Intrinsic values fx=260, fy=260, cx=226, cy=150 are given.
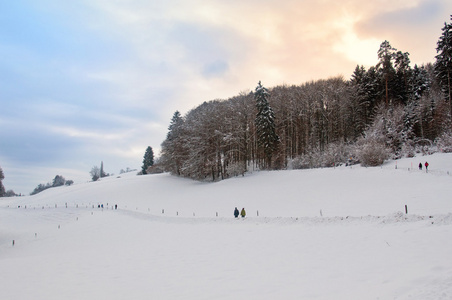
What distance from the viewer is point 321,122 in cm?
5991

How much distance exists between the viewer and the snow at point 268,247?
33.3 ft

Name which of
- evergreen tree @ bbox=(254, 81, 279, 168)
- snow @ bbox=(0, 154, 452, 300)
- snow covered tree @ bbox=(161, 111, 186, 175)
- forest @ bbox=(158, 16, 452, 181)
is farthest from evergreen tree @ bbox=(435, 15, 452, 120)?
snow covered tree @ bbox=(161, 111, 186, 175)

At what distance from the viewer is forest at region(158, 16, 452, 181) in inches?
1886

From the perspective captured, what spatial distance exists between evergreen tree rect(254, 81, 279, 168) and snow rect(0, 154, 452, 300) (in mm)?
15231

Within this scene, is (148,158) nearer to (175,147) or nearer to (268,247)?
(175,147)

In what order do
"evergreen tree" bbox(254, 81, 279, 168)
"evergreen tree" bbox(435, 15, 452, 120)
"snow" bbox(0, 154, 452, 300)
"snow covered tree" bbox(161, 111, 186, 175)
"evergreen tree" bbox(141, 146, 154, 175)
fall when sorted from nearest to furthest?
1. "snow" bbox(0, 154, 452, 300)
2. "evergreen tree" bbox(435, 15, 452, 120)
3. "evergreen tree" bbox(254, 81, 279, 168)
4. "snow covered tree" bbox(161, 111, 186, 175)
5. "evergreen tree" bbox(141, 146, 154, 175)

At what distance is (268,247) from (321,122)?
49253 mm

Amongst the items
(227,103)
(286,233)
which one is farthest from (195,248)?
(227,103)

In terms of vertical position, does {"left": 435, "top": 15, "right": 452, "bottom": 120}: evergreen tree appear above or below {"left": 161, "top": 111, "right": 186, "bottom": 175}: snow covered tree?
above

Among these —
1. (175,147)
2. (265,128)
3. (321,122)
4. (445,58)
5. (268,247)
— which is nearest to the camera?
(268,247)

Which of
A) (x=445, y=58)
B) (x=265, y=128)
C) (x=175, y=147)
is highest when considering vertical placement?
(x=445, y=58)

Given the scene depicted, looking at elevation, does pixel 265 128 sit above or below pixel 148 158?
above

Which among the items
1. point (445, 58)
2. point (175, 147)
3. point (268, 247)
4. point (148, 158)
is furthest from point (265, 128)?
point (148, 158)

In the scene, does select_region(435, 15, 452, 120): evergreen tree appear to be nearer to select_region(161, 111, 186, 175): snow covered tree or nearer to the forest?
the forest
